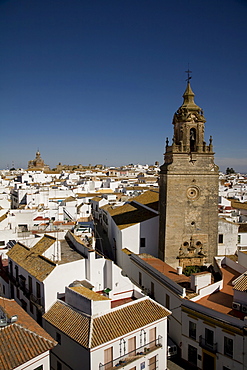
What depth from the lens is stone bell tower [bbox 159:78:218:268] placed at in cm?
1784

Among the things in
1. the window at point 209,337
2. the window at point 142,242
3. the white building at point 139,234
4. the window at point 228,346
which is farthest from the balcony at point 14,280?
the window at point 228,346

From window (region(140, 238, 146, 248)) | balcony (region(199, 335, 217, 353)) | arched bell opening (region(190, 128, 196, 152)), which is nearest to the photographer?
balcony (region(199, 335, 217, 353))

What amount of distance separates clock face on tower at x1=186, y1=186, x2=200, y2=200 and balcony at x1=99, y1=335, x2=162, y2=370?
892 cm

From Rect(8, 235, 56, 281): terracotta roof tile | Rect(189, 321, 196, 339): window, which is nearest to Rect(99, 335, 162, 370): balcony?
Rect(189, 321, 196, 339): window

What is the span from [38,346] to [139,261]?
27.8ft

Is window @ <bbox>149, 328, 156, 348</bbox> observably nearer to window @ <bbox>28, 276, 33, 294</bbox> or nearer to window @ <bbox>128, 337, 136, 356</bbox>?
window @ <bbox>128, 337, 136, 356</bbox>

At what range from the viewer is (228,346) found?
420 inches

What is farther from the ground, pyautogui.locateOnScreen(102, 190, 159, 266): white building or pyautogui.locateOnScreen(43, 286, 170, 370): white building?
pyautogui.locateOnScreen(102, 190, 159, 266): white building

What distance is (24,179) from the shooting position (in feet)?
201

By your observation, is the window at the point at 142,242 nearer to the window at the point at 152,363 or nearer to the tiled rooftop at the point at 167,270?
the tiled rooftop at the point at 167,270

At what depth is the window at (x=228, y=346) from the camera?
10.6 metres

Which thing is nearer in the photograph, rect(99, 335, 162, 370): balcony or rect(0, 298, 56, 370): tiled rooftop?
rect(0, 298, 56, 370): tiled rooftop

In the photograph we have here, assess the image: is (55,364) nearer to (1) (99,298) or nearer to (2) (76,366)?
(2) (76,366)

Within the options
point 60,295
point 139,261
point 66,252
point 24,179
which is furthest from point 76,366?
point 24,179
